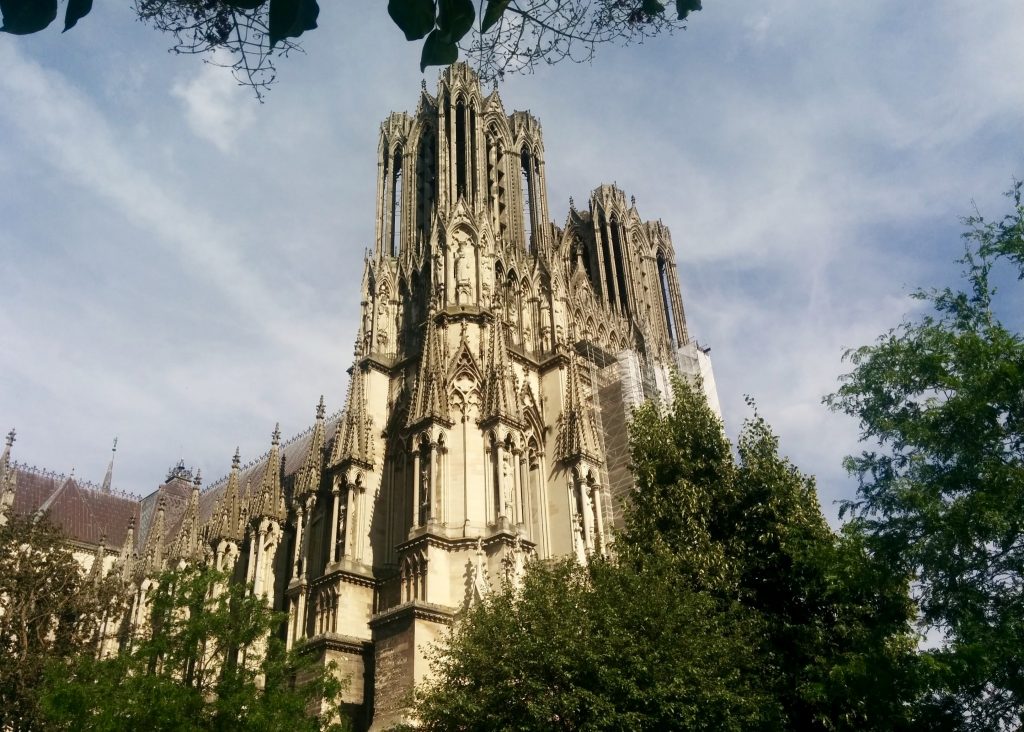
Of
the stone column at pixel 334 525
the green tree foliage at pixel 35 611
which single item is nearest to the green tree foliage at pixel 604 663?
the stone column at pixel 334 525

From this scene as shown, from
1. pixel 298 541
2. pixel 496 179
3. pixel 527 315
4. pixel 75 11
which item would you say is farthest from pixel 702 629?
pixel 496 179

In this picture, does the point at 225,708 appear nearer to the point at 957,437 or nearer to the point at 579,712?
the point at 579,712

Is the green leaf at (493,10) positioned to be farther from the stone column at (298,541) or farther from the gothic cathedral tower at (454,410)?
the stone column at (298,541)

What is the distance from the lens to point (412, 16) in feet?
11.3

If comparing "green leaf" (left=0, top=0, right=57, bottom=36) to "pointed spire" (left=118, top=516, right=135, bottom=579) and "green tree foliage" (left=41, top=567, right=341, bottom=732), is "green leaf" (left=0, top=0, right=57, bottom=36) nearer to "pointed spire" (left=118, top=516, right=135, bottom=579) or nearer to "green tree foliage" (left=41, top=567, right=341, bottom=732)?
"green tree foliage" (left=41, top=567, right=341, bottom=732)

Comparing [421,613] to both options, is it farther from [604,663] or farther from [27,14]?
[27,14]

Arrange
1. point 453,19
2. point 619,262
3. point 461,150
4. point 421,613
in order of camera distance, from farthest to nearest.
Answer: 1. point 619,262
2. point 461,150
3. point 421,613
4. point 453,19

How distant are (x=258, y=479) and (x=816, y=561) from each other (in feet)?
111

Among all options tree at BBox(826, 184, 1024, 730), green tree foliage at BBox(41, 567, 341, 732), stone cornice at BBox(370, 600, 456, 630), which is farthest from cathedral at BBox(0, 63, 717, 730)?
tree at BBox(826, 184, 1024, 730)

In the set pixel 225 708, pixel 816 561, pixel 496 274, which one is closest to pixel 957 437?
pixel 816 561

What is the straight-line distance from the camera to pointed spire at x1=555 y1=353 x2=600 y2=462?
86.9 feet

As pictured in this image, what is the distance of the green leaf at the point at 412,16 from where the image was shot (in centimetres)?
341

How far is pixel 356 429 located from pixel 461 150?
1344 cm

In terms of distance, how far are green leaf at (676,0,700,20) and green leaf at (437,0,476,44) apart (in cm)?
99
